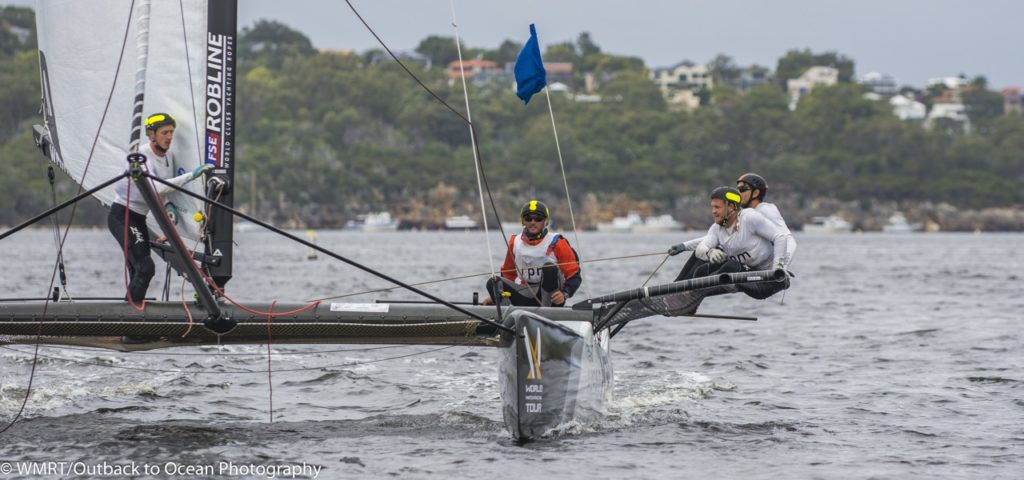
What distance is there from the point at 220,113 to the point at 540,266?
8.98 ft

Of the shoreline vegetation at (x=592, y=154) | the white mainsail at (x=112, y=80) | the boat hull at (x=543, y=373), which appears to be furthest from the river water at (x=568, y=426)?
the shoreline vegetation at (x=592, y=154)

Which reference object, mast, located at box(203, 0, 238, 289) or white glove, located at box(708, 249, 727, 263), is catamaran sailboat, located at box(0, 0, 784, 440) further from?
white glove, located at box(708, 249, 727, 263)

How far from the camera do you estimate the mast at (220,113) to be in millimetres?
11125

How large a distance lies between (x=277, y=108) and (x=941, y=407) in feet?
430

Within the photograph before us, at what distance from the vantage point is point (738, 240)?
427 inches

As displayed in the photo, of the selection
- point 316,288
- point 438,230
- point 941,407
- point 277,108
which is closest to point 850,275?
point 316,288

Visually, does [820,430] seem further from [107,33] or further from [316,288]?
[316,288]

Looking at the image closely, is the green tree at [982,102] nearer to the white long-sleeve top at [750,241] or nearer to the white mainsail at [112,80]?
the white long-sleeve top at [750,241]

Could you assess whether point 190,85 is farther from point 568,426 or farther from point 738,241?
point 738,241

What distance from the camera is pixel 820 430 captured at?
35.8 ft

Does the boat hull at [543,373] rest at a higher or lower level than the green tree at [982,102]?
lower

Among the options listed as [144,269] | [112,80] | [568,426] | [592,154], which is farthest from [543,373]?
[592,154]

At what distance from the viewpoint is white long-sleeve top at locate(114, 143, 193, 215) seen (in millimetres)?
10398

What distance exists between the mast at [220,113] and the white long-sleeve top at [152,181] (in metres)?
0.38
